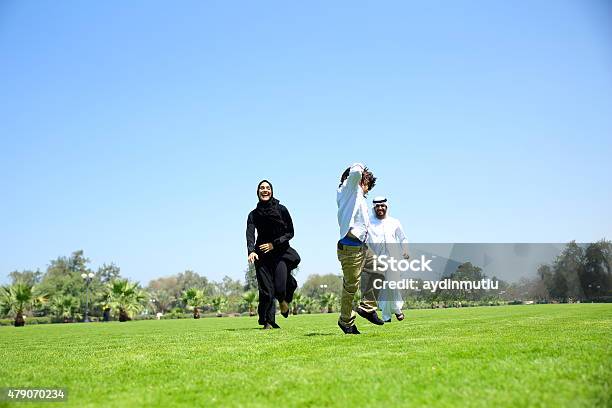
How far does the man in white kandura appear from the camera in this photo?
44.2ft

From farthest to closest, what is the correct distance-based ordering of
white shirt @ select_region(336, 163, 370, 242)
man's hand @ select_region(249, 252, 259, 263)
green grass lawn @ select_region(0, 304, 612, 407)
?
man's hand @ select_region(249, 252, 259, 263) < white shirt @ select_region(336, 163, 370, 242) < green grass lawn @ select_region(0, 304, 612, 407)

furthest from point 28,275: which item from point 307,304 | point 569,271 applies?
point 569,271

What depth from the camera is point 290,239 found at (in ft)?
39.6

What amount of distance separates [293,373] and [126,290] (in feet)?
149

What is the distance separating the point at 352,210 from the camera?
8766mm

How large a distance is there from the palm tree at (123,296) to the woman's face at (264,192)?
38584mm

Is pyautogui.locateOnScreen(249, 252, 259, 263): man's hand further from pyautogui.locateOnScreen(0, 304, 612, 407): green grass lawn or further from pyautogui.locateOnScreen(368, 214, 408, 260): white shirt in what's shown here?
pyautogui.locateOnScreen(0, 304, 612, 407): green grass lawn

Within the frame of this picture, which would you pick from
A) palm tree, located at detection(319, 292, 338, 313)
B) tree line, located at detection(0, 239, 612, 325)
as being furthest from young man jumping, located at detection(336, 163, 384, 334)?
palm tree, located at detection(319, 292, 338, 313)

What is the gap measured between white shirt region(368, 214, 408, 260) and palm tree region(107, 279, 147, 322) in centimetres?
3813

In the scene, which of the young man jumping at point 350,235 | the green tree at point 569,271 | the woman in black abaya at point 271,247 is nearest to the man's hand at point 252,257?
the woman in black abaya at point 271,247

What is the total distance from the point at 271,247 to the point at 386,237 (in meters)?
3.09

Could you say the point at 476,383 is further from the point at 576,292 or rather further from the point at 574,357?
the point at 576,292

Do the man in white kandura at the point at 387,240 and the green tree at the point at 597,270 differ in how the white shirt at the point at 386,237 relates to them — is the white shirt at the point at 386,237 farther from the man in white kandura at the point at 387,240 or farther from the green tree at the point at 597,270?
the green tree at the point at 597,270

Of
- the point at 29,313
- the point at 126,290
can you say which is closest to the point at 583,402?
the point at 126,290
